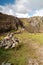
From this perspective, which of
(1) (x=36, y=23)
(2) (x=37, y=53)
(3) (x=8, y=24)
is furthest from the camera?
A: (1) (x=36, y=23)

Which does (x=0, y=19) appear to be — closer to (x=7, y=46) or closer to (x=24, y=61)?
(x=7, y=46)

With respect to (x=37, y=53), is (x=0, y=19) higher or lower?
higher

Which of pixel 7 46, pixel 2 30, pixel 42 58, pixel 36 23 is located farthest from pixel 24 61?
pixel 36 23

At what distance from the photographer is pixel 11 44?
31125 mm

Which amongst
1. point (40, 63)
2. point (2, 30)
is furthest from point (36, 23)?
point (40, 63)

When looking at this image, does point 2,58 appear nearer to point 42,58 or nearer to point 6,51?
point 6,51

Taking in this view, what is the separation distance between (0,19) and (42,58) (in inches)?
1988

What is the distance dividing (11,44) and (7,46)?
1.42 metres

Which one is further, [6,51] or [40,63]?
[6,51]

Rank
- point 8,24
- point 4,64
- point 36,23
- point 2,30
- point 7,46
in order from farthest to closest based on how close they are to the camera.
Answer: point 36,23
point 8,24
point 2,30
point 7,46
point 4,64

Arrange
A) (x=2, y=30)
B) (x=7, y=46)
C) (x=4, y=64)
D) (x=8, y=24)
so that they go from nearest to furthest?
(x=4, y=64)
(x=7, y=46)
(x=2, y=30)
(x=8, y=24)

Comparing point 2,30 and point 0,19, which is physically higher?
point 0,19

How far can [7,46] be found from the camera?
98.4 ft

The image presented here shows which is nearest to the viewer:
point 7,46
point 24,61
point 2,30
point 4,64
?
point 4,64
